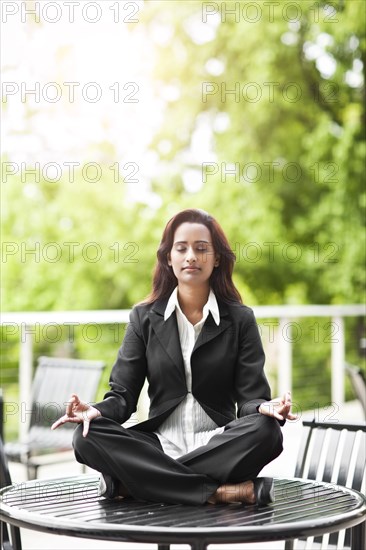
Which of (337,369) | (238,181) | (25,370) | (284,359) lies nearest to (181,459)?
(25,370)

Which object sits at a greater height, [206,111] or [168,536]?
[206,111]

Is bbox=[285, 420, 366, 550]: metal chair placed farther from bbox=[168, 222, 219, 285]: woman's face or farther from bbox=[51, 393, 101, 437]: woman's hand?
bbox=[51, 393, 101, 437]: woman's hand

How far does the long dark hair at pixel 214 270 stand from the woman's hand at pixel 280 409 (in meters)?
0.44

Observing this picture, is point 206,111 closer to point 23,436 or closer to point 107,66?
point 107,66

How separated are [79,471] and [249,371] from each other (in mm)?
3280

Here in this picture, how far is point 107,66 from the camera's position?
1784 cm

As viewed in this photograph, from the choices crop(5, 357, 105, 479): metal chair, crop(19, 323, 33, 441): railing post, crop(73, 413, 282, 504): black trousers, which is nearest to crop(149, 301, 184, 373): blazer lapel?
crop(73, 413, 282, 504): black trousers

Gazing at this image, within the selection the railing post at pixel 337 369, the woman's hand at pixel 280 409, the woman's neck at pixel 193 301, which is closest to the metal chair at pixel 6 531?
the woman's neck at pixel 193 301

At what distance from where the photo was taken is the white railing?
5566mm

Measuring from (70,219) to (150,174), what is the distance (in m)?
1.81

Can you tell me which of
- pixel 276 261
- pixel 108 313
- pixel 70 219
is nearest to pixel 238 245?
pixel 276 261

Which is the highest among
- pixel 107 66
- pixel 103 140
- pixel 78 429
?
pixel 107 66

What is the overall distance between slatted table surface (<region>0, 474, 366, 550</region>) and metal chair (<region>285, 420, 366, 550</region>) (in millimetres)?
194

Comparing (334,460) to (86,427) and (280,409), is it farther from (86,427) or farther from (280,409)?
(86,427)
